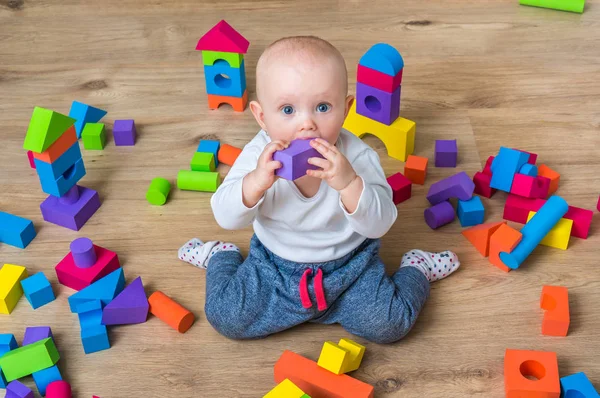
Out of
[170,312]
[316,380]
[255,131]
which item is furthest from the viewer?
[255,131]

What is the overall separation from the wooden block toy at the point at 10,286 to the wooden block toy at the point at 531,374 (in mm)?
805

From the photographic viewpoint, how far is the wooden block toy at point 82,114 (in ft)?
5.57

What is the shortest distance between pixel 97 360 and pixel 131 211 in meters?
0.37

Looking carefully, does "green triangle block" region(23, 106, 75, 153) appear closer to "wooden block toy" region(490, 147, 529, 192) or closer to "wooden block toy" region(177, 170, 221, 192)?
"wooden block toy" region(177, 170, 221, 192)

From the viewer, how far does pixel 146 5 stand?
2.21 m

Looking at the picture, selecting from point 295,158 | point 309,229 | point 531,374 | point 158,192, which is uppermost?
point 295,158

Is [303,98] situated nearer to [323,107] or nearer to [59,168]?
[323,107]

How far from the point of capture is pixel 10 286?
1333 mm

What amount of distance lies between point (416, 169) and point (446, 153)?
0.26ft

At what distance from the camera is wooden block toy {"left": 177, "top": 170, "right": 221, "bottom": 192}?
5.12 feet

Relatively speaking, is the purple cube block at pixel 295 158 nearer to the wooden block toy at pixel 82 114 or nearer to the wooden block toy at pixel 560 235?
the wooden block toy at pixel 560 235

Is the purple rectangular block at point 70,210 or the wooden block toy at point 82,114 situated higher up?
the wooden block toy at point 82,114

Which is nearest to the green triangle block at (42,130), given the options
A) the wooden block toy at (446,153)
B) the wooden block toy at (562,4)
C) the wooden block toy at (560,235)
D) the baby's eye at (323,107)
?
the baby's eye at (323,107)

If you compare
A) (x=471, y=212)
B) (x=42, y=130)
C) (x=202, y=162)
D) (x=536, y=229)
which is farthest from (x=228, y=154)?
(x=536, y=229)
